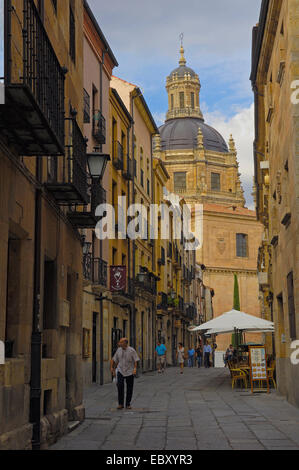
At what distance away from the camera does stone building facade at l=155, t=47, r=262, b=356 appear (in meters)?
80.6

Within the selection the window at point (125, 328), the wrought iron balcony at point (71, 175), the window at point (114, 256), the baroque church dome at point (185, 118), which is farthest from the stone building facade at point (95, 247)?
the baroque church dome at point (185, 118)

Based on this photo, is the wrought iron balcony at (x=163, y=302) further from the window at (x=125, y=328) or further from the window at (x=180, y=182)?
the window at (x=180, y=182)

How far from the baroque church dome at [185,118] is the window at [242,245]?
16.2 m

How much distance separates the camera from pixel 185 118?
334 feet

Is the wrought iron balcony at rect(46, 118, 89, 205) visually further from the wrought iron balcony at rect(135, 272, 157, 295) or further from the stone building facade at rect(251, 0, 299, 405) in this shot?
the wrought iron balcony at rect(135, 272, 157, 295)

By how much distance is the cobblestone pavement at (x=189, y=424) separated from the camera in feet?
29.0

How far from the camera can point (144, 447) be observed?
8602 mm

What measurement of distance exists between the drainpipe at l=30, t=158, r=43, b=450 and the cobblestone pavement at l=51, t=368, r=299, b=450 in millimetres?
535

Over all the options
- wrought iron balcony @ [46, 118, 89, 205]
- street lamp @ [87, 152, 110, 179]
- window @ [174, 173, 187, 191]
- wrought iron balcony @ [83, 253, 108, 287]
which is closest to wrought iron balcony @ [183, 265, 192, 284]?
window @ [174, 173, 187, 191]

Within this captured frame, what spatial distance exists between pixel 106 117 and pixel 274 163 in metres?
11.1

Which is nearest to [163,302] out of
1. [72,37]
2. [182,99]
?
[72,37]

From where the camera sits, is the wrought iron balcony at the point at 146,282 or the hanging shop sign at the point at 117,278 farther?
the wrought iron balcony at the point at 146,282

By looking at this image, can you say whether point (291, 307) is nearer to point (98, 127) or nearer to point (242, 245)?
point (98, 127)
